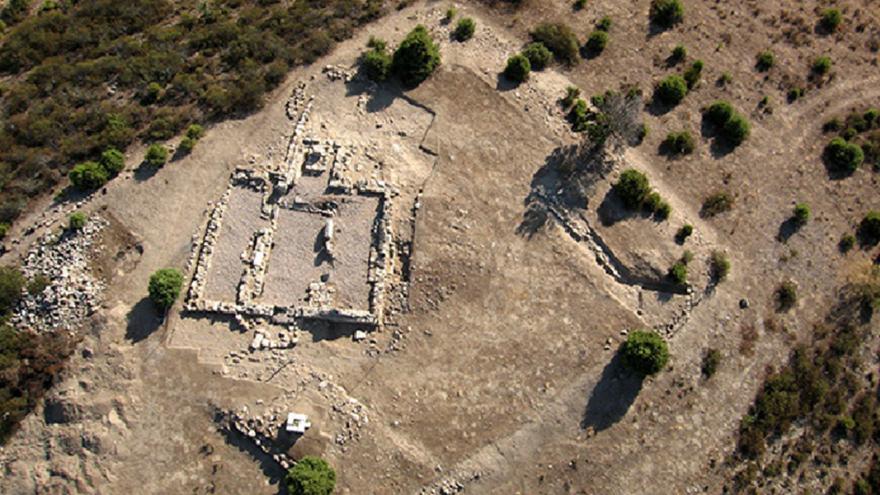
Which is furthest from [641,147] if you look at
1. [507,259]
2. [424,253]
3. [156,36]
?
[156,36]

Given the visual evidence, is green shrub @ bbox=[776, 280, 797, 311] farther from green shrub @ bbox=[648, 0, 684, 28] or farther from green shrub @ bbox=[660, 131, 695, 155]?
green shrub @ bbox=[648, 0, 684, 28]

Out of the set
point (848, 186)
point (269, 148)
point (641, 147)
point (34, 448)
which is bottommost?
point (34, 448)

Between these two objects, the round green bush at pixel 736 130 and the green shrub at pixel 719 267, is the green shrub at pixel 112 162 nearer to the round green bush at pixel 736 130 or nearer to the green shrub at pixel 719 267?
the green shrub at pixel 719 267

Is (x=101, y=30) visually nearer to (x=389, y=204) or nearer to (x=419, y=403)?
(x=389, y=204)

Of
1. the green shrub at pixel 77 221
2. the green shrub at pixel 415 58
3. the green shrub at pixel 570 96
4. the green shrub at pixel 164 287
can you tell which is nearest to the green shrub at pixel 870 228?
the green shrub at pixel 570 96

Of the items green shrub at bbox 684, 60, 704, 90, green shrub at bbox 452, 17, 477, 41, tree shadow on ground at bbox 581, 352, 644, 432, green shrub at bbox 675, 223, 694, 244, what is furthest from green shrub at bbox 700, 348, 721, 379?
green shrub at bbox 452, 17, 477, 41
